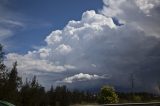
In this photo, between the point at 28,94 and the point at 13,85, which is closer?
the point at 13,85

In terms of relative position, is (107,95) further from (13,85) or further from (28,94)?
(28,94)

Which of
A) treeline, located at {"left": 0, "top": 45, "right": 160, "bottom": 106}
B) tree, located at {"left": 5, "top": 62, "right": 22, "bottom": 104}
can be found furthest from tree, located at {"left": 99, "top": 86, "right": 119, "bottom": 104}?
tree, located at {"left": 5, "top": 62, "right": 22, "bottom": 104}

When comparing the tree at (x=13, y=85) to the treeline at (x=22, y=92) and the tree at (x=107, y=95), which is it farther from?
the tree at (x=107, y=95)

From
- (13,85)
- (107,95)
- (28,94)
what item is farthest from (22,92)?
(107,95)

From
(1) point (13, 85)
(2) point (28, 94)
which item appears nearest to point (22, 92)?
(2) point (28, 94)

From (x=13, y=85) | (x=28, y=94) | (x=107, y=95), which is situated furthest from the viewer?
(x=28, y=94)

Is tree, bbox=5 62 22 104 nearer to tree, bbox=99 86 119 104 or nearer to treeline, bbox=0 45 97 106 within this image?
treeline, bbox=0 45 97 106

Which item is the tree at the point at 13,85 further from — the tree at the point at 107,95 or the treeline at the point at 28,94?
the tree at the point at 107,95

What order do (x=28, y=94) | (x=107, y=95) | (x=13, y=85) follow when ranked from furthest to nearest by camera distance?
(x=28, y=94) < (x=13, y=85) < (x=107, y=95)

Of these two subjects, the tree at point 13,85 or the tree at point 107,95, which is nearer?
the tree at point 107,95

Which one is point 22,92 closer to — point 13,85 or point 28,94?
point 28,94

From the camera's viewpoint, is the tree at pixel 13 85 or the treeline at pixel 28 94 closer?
the treeline at pixel 28 94

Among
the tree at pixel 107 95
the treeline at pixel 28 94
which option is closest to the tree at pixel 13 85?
the treeline at pixel 28 94

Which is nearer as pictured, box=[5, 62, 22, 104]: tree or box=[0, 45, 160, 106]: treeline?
box=[0, 45, 160, 106]: treeline
